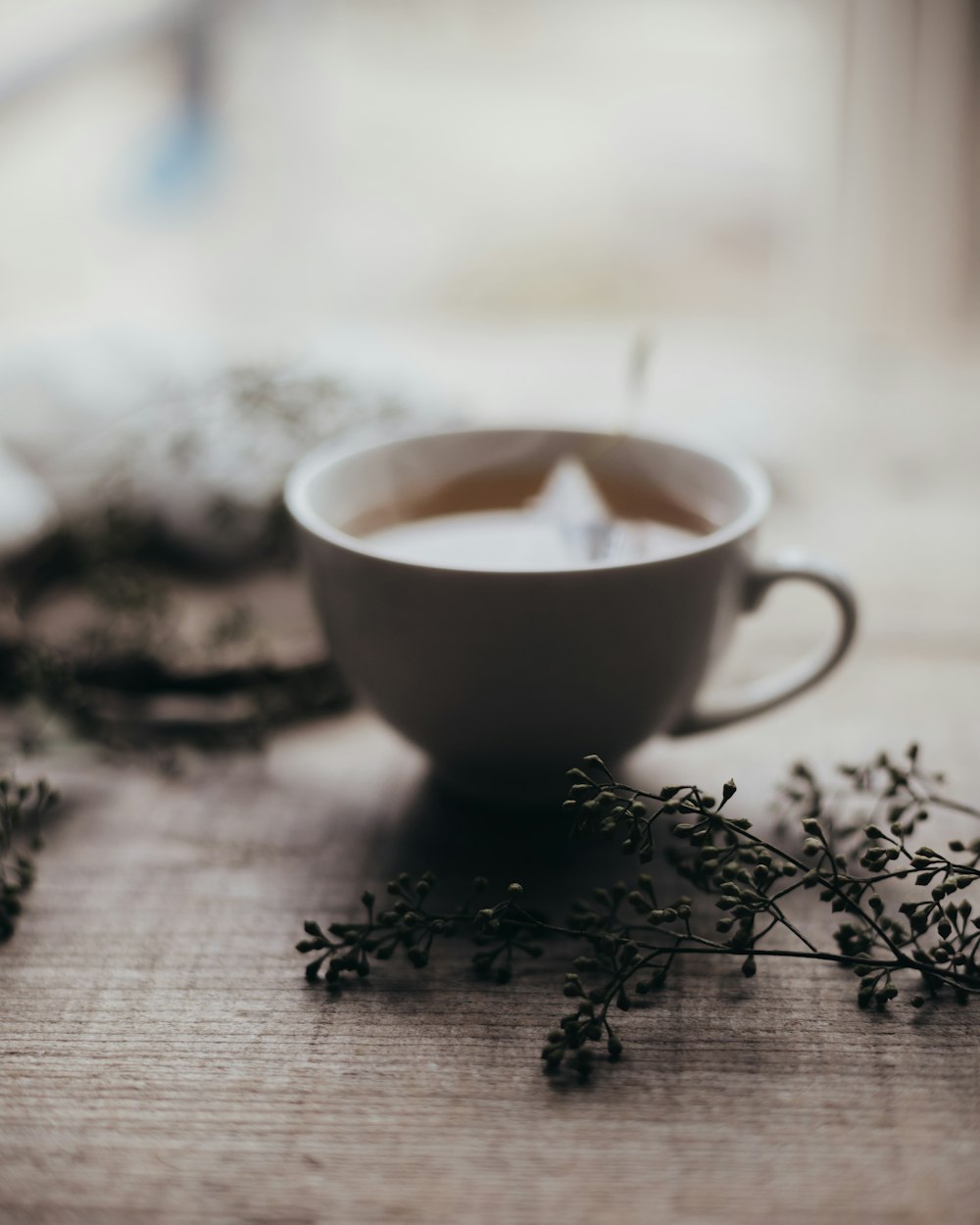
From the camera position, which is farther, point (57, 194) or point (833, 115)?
point (57, 194)

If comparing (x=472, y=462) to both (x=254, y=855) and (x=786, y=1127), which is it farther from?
(x=786, y=1127)

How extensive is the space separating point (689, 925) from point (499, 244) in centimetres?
295

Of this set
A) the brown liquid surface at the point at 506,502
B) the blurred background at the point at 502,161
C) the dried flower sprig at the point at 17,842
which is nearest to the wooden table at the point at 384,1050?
the dried flower sprig at the point at 17,842

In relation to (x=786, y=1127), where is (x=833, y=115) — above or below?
above

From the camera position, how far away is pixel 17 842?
59 centimetres

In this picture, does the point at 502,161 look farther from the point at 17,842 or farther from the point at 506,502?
the point at 17,842

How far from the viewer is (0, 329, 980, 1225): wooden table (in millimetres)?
385

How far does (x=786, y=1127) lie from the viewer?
40 cm

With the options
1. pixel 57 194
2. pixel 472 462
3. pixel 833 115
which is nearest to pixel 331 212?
pixel 57 194

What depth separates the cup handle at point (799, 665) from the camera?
0.58 m

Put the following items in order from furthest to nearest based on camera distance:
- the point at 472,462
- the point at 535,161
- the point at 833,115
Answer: the point at 535,161 < the point at 833,115 < the point at 472,462

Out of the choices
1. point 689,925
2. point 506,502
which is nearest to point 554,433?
point 506,502

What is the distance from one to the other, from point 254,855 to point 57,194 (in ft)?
9.09

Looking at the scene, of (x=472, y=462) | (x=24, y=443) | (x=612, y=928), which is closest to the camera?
(x=612, y=928)
